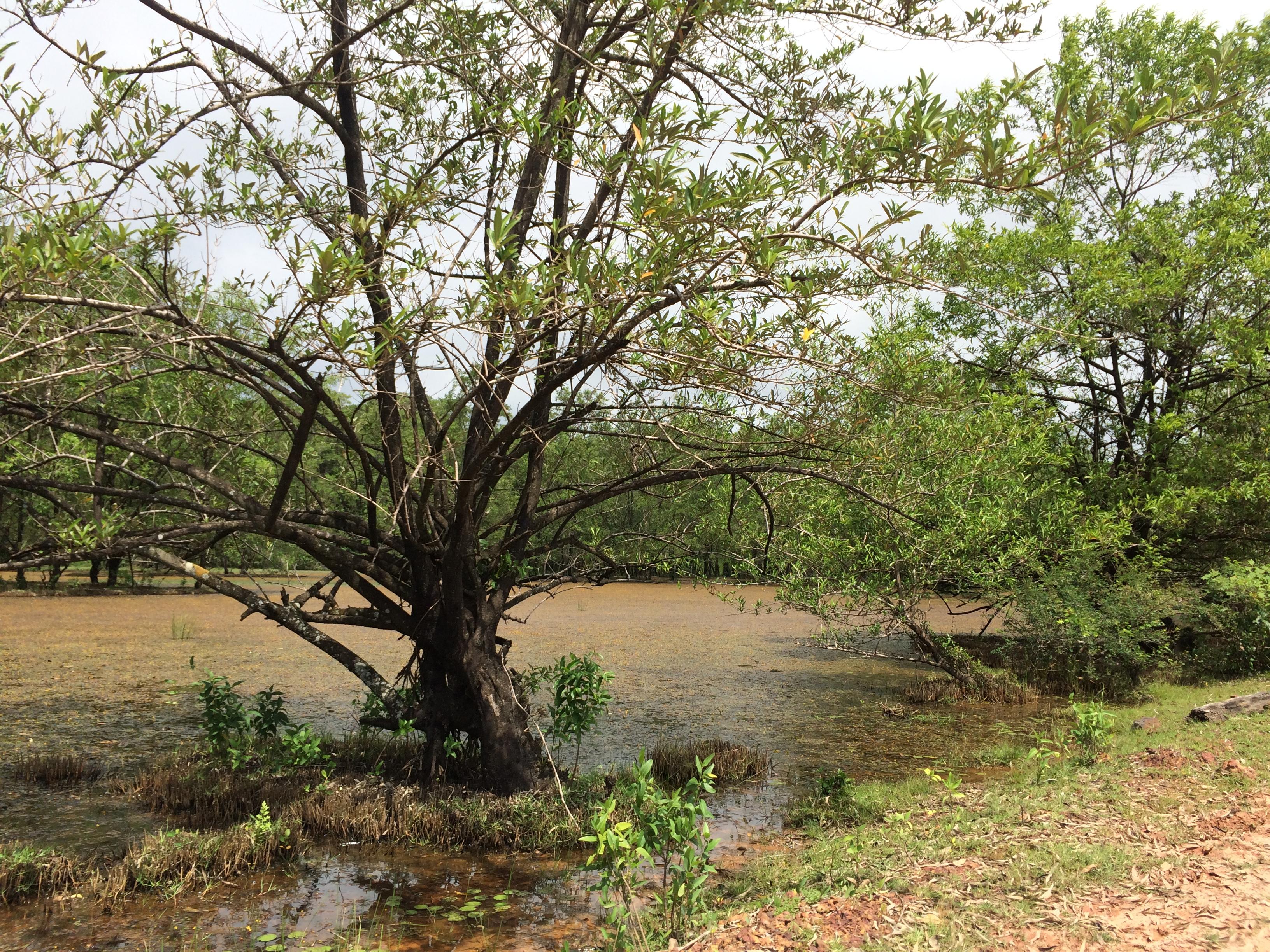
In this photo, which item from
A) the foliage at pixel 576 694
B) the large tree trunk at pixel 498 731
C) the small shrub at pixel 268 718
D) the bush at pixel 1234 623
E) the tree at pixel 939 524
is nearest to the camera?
the large tree trunk at pixel 498 731

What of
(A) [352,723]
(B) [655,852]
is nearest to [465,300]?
(B) [655,852]

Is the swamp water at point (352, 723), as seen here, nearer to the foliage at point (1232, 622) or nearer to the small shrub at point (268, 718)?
the small shrub at point (268, 718)

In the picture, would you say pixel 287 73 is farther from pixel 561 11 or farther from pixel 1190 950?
pixel 1190 950

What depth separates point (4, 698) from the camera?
34.6ft

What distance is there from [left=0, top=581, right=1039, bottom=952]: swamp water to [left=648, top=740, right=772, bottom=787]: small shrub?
209 mm

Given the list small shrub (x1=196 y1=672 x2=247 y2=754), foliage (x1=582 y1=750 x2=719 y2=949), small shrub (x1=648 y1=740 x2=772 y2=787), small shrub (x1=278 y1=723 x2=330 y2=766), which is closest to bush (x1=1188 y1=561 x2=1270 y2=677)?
small shrub (x1=648 y1=740 x2=772 y2=787)

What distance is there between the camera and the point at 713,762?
7.25 m

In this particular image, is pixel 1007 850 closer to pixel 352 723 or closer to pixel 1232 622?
pixel 352 723

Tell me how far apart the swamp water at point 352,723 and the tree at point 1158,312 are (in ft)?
16.2

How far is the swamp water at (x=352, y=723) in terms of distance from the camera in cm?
471

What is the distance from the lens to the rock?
26.0ft

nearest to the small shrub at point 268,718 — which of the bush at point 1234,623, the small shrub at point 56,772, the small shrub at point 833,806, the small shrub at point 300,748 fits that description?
the small shrub at point 300,748

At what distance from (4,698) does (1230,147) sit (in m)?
21.2

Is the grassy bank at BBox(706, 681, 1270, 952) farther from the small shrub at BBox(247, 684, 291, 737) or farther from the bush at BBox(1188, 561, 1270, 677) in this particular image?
the small shrub at BBox(247, 684, 291, 737)
